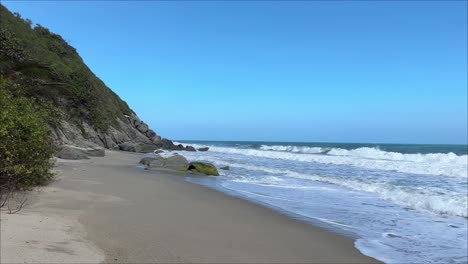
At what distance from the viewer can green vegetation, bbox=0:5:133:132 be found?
25172 mm

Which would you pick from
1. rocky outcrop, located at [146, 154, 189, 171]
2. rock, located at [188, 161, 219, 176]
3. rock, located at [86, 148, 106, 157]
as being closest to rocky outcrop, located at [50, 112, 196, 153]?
rock, located at [86, 148, 106, 157]

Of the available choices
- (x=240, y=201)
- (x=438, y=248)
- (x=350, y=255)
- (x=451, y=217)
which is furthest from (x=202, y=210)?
(x=451, y=217)

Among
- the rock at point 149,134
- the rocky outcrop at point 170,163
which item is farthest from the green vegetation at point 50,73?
the rocky outcrop at point 170,163

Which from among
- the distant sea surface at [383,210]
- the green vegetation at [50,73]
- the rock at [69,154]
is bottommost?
the distant sea surface at [383,210]

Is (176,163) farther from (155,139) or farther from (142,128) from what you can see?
(142,128)

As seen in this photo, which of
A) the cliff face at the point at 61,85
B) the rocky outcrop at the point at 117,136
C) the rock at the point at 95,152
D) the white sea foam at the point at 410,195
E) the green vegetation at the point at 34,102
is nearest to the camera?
the green vegetation at the point at 34,102

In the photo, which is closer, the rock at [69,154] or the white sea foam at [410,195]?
the white sea foam at [410,195]

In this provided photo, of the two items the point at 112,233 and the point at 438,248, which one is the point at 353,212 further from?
the point at 112,233

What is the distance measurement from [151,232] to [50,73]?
27670 millimetres

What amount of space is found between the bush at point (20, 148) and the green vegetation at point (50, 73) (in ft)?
46.1

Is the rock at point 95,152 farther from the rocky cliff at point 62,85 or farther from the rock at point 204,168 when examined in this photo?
the rock at point 204,168

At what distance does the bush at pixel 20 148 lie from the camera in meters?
6.84

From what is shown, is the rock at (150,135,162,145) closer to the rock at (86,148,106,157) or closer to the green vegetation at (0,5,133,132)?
the green vegetation at (0,5,133,132)

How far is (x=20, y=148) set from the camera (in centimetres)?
726
